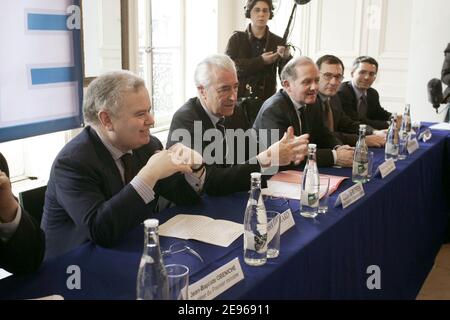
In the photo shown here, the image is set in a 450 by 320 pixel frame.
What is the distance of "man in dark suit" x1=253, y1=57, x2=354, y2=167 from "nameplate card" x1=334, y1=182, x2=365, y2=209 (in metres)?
0.47

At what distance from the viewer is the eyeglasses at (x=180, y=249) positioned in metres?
1.26

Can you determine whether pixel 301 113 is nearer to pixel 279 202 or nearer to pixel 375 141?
pixel 375 141

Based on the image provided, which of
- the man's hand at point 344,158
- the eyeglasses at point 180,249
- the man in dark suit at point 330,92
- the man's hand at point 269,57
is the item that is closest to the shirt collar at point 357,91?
the man in dark suit at point 330,92

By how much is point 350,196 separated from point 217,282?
802 millimetres

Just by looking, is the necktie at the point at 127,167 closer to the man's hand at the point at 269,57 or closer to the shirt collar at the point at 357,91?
the man's hand at the point at 269,57

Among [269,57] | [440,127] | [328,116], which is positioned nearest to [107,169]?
[328,116]

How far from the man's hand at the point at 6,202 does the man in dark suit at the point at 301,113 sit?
1381 millimetres

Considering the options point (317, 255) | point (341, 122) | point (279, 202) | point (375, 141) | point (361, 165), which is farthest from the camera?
point (341, 122)

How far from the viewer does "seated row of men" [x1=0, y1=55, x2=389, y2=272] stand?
1407mm

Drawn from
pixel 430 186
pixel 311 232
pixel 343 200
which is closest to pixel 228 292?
pixel 311 232

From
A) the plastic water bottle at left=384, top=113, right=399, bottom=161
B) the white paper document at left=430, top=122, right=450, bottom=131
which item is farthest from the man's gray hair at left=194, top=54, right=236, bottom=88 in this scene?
the white paper document at left=430, top=122, right=450, bottom=131

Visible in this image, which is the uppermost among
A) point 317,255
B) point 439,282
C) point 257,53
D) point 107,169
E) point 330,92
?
point 257,53

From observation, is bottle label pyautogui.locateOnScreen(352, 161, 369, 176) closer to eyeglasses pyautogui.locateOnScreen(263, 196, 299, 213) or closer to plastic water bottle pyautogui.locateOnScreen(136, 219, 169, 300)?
eyeglasses pyautogui.locateOnScreen(263, 196, 299, 213)

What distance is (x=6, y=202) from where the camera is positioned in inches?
49.1
